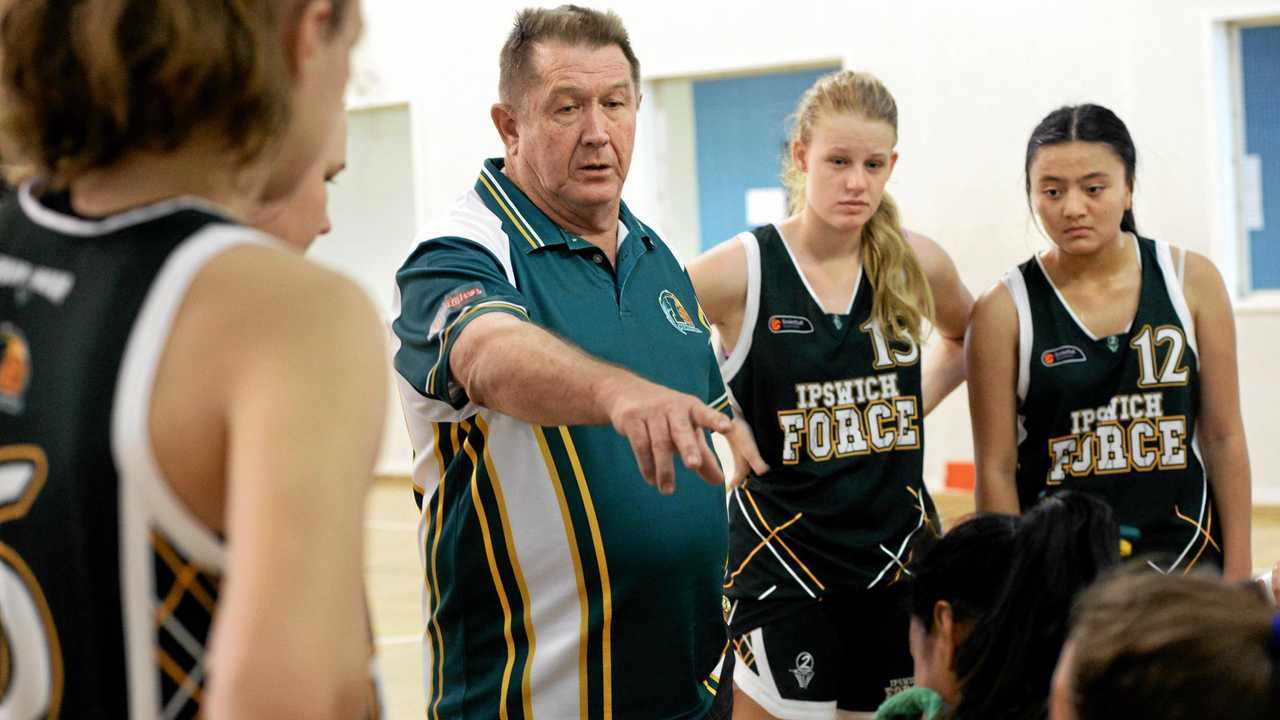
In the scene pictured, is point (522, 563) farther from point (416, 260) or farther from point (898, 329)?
point (898, 329)

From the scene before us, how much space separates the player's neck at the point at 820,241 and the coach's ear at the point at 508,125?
3.25 ft

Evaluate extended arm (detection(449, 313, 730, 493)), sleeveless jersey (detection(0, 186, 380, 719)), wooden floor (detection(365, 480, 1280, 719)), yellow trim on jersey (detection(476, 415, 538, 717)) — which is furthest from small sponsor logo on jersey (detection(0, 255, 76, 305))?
wooden floor (detection(365, 480, 1280, 719))

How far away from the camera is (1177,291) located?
10.4 feet

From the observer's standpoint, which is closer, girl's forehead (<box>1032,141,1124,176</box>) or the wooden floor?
girl's forehead (<box>1032,141,1124,176</box>)

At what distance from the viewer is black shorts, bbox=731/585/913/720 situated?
321 centimetres

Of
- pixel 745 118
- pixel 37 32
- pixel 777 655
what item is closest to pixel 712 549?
pixel 777 655

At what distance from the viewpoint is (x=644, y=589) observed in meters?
2.22

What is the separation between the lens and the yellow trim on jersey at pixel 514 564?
215 cm

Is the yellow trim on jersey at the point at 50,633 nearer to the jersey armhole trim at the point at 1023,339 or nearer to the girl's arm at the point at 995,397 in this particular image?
the girl's arm at the point at 995,397

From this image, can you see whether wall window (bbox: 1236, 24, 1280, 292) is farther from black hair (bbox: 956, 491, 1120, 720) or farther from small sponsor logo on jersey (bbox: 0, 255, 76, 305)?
small sponsor logo on jersey (bbox: 0, 255, 76, 305)

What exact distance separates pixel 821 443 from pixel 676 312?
90 centimetres

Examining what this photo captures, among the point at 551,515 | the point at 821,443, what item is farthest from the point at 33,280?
the point at 821,443

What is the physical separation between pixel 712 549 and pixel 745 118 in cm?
722

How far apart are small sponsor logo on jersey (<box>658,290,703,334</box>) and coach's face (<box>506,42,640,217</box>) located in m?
0.19
